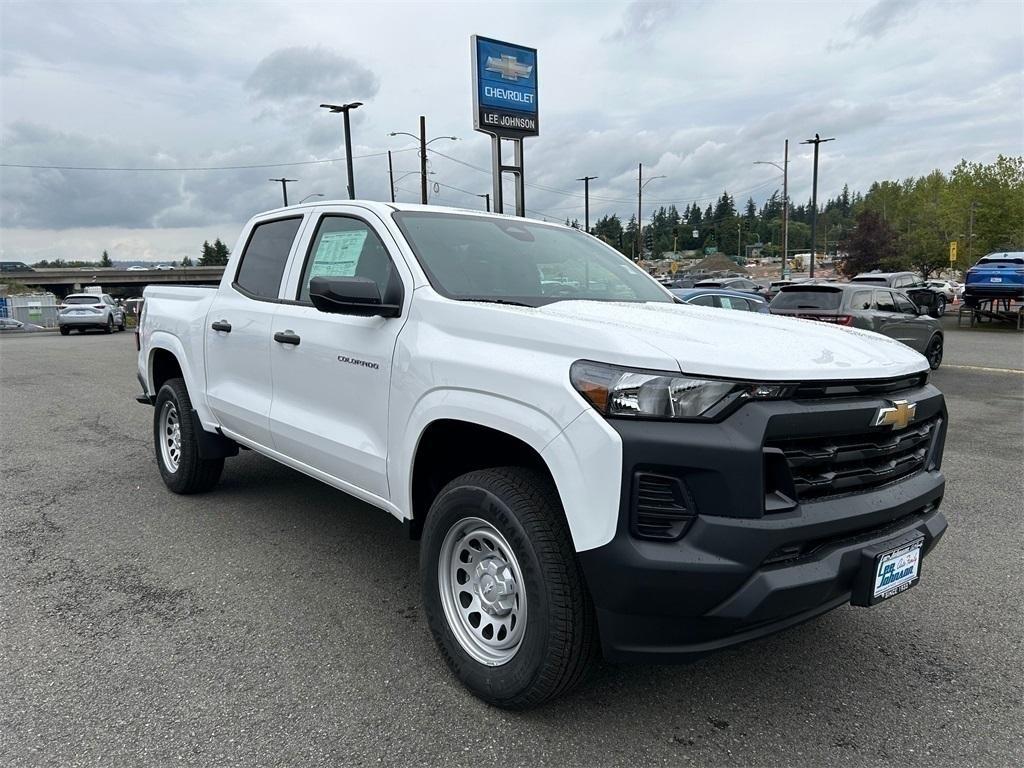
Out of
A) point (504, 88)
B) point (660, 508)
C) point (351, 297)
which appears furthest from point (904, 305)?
point (660, 508)

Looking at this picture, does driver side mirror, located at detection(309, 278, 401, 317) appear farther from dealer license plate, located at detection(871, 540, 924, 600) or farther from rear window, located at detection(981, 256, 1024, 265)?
rear window, located at detection(981, 256, 1024, 265)

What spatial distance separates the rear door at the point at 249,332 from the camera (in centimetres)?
420

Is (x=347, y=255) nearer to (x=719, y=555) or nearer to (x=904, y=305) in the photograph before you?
(x=719, y=555)

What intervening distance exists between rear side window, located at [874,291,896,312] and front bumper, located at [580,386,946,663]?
11.1 meters

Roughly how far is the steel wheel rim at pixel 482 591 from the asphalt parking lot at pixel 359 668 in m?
0.23

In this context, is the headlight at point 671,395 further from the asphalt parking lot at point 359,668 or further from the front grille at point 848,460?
the asphalt parking lot at point 359,668

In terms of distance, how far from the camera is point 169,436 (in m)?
5.56

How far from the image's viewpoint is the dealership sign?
56.9ft

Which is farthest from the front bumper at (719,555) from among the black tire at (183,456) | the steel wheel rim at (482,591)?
the black tire at (183,456)

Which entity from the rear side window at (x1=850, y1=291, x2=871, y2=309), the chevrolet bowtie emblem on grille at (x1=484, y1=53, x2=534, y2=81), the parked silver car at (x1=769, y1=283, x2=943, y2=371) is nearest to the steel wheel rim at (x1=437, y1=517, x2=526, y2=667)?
the parked silver car at (x1=769, y1=283, x2=943, y2=371)

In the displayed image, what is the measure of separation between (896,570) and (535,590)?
1246mm

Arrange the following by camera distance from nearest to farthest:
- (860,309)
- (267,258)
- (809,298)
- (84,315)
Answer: (267,258), (860,309), (809,298), (84,315)

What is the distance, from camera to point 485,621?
9.35ft

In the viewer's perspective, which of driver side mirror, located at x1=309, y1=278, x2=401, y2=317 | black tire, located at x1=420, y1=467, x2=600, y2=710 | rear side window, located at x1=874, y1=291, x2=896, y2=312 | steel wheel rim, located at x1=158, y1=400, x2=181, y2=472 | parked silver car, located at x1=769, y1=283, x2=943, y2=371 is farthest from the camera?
rear side window, located at x1=874, y1=291, x2=896, y2=312
